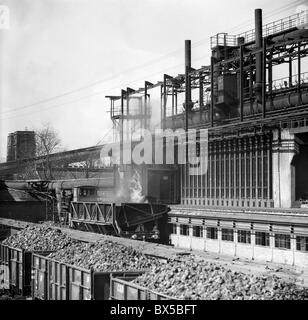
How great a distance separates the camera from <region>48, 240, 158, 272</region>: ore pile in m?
15.2

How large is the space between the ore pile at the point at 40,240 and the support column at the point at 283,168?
12.1 meters

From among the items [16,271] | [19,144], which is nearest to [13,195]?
[16,271]

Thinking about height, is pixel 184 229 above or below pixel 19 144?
below

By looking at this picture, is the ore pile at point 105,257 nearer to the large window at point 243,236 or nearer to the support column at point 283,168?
the large window at point 243,236

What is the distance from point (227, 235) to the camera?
89.4 feet

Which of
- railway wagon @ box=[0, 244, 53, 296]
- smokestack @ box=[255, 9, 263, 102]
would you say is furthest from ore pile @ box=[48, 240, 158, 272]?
smokestack @ box=[255, 9, 263, 102]

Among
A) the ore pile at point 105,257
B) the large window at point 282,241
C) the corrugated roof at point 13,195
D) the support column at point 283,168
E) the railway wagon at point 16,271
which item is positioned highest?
the support column at point 283,168

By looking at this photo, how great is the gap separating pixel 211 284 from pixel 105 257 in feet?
17.0

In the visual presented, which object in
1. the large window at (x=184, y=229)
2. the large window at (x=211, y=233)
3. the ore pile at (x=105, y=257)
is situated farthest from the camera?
the large window at (x=184, y=229)

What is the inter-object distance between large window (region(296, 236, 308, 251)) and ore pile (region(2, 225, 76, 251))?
958cm

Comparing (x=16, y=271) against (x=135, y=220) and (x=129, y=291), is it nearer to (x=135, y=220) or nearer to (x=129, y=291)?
(x=129, y=291)

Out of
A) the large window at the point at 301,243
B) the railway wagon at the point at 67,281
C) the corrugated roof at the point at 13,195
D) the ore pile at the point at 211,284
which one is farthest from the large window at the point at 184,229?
the ore pile at the point at 211,284

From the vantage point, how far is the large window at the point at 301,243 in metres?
22.2
